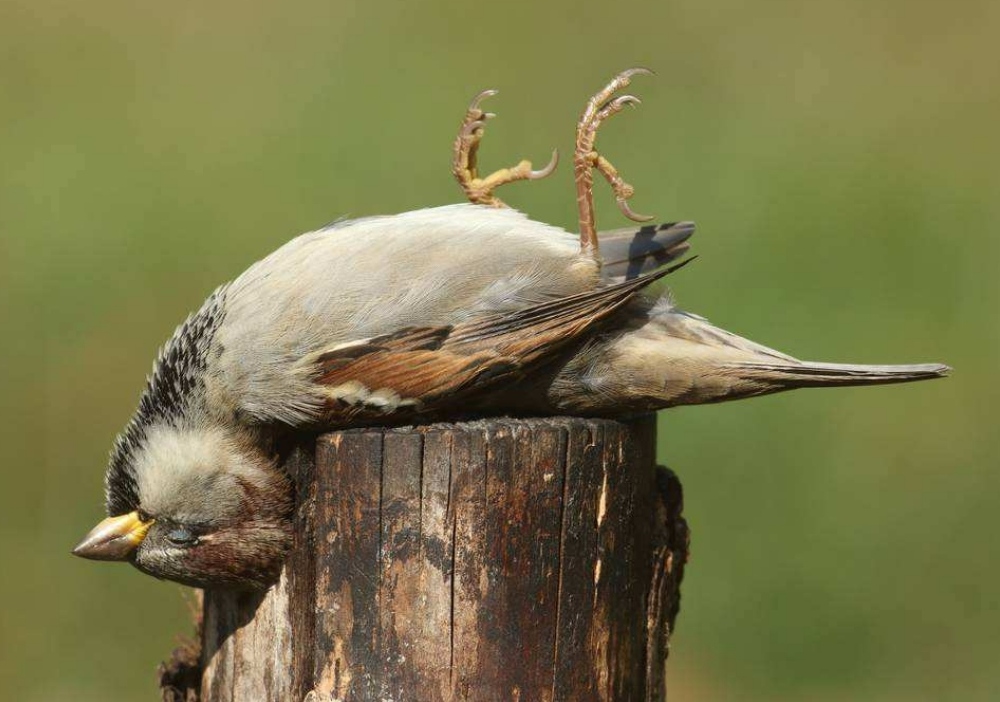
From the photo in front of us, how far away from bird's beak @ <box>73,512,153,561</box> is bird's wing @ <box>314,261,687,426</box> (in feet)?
2.43

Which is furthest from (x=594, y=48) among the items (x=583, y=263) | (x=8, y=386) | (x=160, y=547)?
(x=160, y=547)

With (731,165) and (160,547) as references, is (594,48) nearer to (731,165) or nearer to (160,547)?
(731,165)

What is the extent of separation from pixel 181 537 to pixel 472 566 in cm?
114

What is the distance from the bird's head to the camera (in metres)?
4.45

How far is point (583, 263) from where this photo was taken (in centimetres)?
482

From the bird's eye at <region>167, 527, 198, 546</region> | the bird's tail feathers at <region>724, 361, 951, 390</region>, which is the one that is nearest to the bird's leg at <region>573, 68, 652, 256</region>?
the bird's tail feathers at <region>724, 361, 951, 390</region>

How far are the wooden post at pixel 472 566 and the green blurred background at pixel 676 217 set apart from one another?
3.71 meters

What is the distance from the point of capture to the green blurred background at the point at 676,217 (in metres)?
7.91

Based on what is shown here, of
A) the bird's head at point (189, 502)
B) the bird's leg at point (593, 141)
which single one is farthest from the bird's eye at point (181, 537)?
the bird's leg at point (593, 141)

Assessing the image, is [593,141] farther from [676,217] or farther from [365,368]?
[676,217]

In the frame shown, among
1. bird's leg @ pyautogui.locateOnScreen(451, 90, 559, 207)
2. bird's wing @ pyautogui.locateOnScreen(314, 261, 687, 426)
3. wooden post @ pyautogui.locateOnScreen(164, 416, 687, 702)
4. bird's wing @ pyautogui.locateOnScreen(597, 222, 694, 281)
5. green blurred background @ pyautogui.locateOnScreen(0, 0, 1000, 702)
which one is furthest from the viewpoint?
green blurred background @ pyautogui.locateOnScreen(0, 0, 1000, 702)

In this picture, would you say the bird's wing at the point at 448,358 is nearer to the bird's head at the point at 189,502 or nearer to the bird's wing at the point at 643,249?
the bird's head at the point at 189,502

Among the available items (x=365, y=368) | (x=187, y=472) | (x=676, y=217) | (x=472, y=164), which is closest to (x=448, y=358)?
(x=365, y=368)

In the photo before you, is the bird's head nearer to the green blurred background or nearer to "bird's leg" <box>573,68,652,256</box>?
"bird's leg" <box>573,68,652,256</box>
